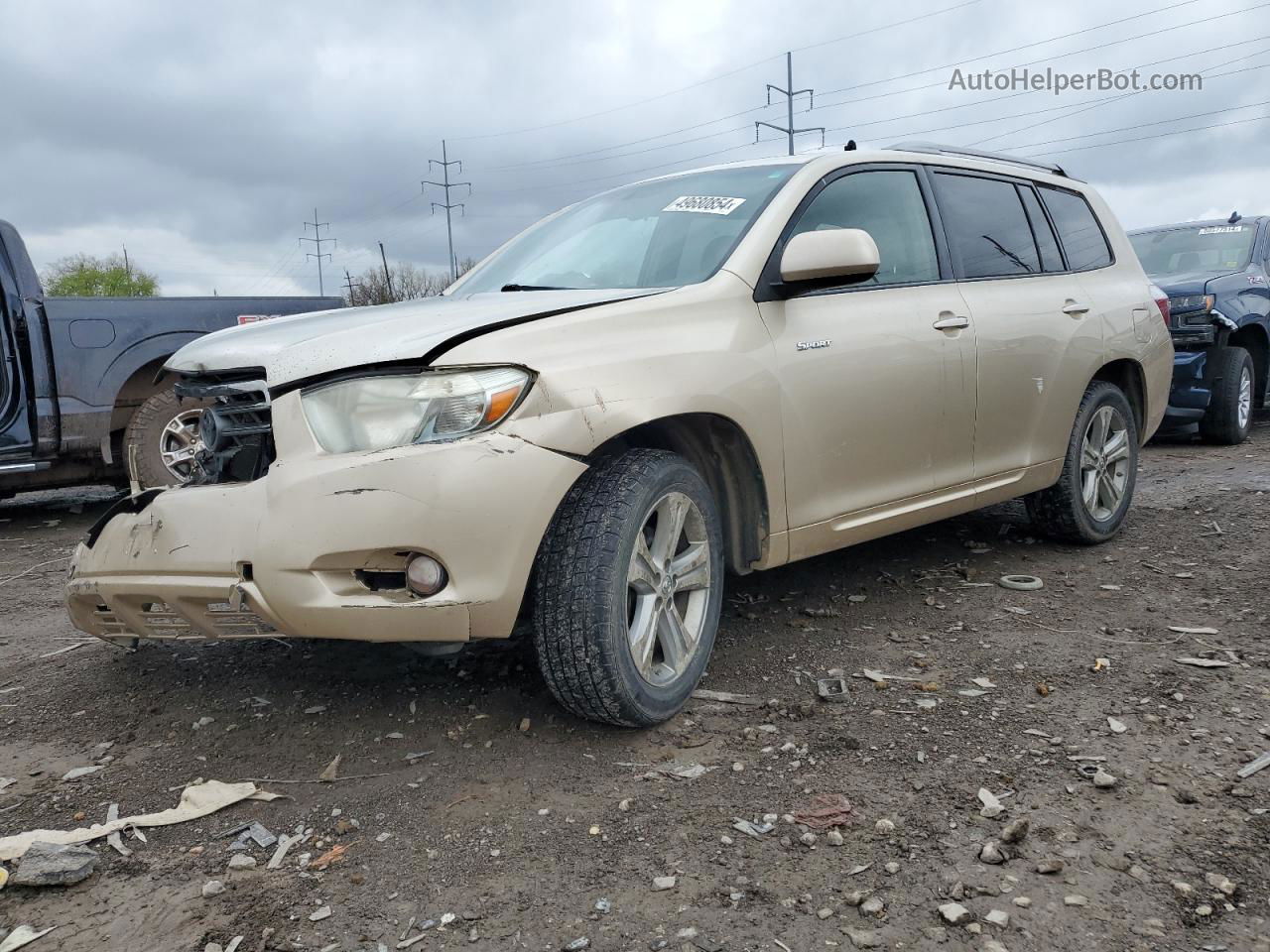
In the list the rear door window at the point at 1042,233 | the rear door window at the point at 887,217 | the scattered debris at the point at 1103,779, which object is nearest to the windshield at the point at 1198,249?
the rear door window at the point at 1042,233

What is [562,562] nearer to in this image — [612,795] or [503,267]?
[612,795]

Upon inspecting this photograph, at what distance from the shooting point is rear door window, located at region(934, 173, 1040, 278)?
4188 mm

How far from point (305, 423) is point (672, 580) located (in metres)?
1.11

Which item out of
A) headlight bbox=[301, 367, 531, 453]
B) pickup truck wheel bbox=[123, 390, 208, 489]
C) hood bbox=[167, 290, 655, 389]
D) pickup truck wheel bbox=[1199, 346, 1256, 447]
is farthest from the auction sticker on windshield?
pickup truck wheel bbox=[1199, 346, 1256, 447]

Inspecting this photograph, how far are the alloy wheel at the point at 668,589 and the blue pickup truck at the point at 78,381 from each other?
3.91m

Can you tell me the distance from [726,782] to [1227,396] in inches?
296

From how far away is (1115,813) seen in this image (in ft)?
7.86

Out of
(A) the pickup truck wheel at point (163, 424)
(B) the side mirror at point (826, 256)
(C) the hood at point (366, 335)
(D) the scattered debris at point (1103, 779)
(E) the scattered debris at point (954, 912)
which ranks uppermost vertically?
(B) the side mirror at point (826, 256)

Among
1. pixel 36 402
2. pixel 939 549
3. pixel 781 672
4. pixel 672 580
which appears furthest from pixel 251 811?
pixel 36 402

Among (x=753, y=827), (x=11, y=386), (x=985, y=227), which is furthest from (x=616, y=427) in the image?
(x=11, y=386)

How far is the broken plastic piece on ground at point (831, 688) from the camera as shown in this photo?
3.17m

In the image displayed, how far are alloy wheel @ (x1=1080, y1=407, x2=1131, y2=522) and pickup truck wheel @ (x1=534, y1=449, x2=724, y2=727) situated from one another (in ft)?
8.43

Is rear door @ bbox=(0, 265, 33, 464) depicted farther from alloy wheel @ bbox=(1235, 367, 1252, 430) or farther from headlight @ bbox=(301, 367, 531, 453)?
alloy wheel @ bbox=(1235, 367, 1252, 430)

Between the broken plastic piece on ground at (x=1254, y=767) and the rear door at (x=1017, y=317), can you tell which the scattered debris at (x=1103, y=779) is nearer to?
the broken plastic piece on ground at (x=1254, y=767)
